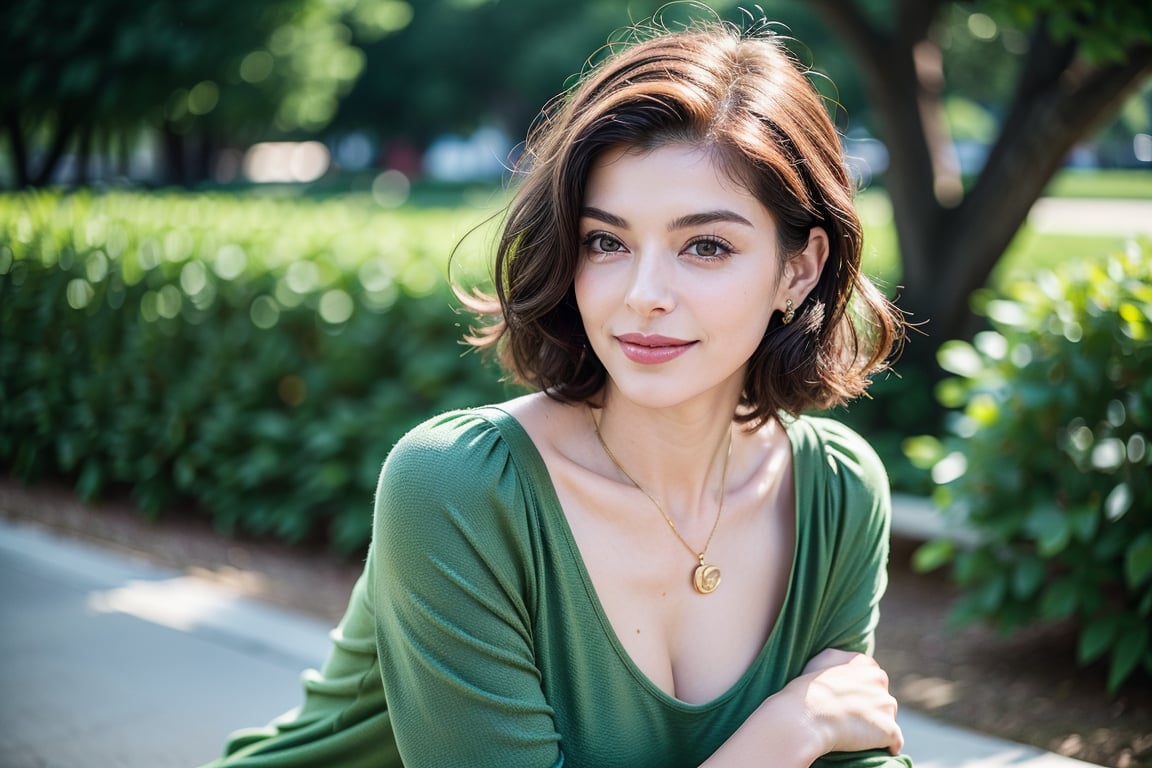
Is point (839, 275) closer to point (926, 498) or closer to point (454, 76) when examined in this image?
point (926, 498)

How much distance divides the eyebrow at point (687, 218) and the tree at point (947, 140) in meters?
4.20

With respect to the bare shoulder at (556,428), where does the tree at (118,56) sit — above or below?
above

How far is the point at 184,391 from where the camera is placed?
19.3 feet

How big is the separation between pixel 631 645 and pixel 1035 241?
12.8 meters

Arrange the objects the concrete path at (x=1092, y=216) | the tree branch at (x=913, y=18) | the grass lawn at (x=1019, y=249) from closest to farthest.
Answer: the grass lawn at (x=1019, y=249), the tree branch at (x=913, y=18), the concrete path at (x=1092, y=216)

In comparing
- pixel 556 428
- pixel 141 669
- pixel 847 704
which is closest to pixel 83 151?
pixel 141 669

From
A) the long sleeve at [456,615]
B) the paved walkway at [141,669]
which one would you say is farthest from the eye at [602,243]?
the paved walkway at [141,669]

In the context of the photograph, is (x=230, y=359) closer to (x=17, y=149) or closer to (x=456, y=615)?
(x=456, y=615)

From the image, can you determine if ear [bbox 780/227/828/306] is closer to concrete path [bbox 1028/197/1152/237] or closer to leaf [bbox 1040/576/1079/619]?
leaf [bbox 1040/576/1079/619]

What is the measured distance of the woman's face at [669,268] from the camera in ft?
6.36

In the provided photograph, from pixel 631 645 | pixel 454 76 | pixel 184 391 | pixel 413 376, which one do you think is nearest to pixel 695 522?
pixel 631 645

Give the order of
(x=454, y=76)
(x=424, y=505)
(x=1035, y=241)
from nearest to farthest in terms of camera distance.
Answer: (x=424, y=505) < (x=1035, y=241) < (x=454, y=76)

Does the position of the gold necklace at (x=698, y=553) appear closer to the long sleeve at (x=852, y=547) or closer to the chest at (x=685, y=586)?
the chest at (x=685, y=586)

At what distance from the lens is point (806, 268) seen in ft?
7.21
